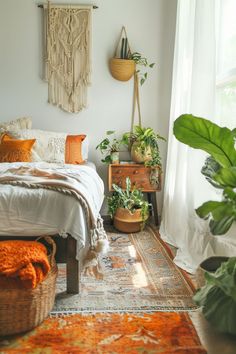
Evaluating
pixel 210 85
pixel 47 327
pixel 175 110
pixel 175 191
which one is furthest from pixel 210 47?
pixel 47 327

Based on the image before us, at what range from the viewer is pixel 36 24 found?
3252 millimetres

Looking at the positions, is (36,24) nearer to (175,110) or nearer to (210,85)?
(175,110)

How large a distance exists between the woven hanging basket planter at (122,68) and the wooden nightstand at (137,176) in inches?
37.5

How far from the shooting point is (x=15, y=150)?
9.04 feet

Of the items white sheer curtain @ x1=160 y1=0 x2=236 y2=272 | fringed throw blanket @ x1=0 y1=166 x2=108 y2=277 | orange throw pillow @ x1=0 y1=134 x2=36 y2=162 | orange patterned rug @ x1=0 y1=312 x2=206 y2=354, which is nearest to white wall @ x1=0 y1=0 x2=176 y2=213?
white sheer curtain @ x1=160 y1=0 x2=236 y2=272

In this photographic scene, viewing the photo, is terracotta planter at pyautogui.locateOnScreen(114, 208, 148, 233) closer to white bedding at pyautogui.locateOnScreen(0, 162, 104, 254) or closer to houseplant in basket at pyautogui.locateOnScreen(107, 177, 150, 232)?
houseplant in basket at pyautogui.locateOnScreen(107, 177, 150, 232)

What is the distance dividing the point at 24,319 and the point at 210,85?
177cm

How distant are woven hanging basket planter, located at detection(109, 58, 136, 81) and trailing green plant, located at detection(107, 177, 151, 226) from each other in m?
1.10

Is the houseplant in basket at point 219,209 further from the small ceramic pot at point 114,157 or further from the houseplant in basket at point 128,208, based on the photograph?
the small ceramic pot at point 114,157

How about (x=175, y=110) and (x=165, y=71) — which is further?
(x=165, y=71)

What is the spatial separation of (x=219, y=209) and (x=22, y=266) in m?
0.93

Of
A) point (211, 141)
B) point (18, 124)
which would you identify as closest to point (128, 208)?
point (18, 124)

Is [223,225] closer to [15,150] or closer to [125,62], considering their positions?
[15,150]

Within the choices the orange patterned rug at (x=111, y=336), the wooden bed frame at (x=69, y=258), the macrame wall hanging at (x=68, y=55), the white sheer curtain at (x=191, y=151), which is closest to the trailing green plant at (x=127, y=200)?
the white sheer curtain at (x=191, y=151)
